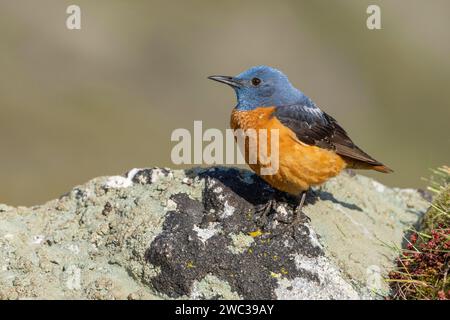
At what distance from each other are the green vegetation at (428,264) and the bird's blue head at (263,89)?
1998 mm

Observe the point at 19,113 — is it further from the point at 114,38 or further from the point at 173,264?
the point at 173,264

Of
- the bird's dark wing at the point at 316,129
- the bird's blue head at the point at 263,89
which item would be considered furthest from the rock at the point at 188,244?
the bird's blue head at the point at 263,89

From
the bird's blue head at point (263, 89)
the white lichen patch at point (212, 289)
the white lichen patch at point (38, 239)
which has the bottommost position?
the white lichen patch at point (212, 289)

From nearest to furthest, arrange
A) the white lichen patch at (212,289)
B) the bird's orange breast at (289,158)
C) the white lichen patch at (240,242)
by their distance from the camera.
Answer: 1. the white lichen patch at (212,289)
2. the white lichen patch at (240,242)
3. the bird's orange breast at (289,158)

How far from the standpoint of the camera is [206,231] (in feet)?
21.6

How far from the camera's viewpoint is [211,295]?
19.8ft

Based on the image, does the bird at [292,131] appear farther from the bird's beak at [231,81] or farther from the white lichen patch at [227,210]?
the white lichen patch at [227,210]

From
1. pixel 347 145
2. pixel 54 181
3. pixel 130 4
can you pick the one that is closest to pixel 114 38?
pixel 130 4

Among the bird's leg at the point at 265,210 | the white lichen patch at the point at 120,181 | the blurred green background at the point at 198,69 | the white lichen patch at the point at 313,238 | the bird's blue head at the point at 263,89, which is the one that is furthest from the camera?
the blurred green background at the point at 198,69

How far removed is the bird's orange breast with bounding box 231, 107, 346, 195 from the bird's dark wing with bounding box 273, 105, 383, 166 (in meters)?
0.08

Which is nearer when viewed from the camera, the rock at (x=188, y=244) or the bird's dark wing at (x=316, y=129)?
the rock at (x=188, y=244)

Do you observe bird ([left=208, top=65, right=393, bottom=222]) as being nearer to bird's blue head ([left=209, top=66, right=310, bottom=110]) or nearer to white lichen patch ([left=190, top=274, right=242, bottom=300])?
bird's blue head ([left=209, top=66, right=310, bottom=110])

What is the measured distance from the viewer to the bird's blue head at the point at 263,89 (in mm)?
7887

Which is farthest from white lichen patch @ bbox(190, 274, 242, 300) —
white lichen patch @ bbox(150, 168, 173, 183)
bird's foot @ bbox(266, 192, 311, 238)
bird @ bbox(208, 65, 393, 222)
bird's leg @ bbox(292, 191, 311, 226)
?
white lichen patch @ bbox(150, 168, 173, 183)
